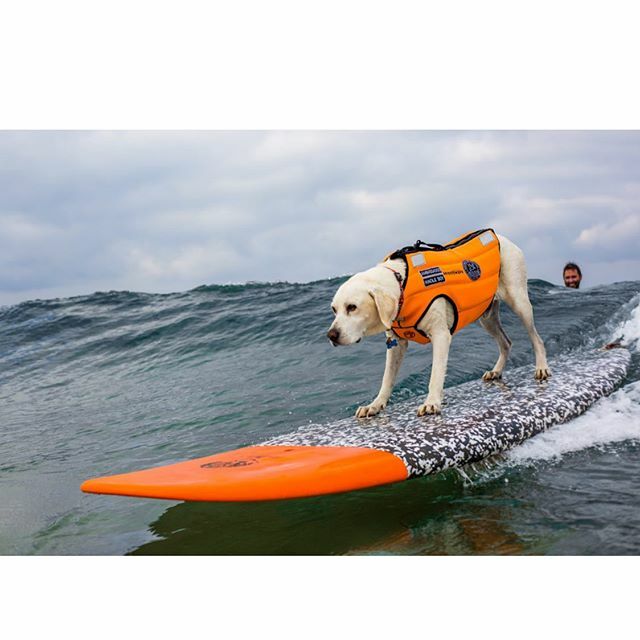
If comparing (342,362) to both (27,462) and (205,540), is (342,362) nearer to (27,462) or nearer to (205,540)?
(27,462)

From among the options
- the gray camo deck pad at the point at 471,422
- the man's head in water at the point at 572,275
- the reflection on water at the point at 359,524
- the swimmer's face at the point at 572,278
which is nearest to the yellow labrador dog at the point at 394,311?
the gray camo deck pad at the point at 471,422

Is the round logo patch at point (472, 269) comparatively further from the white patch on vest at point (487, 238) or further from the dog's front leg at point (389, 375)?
the dog's front leg at point (389, 375)

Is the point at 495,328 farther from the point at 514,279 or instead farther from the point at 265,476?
the point at 265,476

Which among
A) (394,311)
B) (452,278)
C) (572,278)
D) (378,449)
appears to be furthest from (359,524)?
(572,278)

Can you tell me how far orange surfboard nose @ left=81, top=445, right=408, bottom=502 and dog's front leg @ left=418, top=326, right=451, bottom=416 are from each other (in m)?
1.00

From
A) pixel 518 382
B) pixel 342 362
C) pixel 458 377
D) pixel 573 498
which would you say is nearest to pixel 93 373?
pixel 342 362

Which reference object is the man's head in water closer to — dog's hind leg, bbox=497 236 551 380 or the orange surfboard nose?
dog's hind leg, bbox=497 236 551 380

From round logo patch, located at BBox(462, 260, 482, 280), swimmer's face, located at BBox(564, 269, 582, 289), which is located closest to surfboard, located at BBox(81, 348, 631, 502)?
round logo patch, located at BBox(462, 260, 482, 280)

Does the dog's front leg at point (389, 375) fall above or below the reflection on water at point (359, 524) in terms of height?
above

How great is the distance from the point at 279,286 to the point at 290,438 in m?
12.9

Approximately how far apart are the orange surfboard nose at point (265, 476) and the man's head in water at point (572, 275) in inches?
490

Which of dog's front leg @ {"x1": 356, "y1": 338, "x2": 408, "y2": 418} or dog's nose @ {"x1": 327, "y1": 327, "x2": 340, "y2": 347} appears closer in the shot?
dog's nose @ {"x1": 327, "y1": 327, "x2": 340, "y2": 347}

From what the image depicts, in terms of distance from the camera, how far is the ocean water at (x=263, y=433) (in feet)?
11.4

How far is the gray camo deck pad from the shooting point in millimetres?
4230
